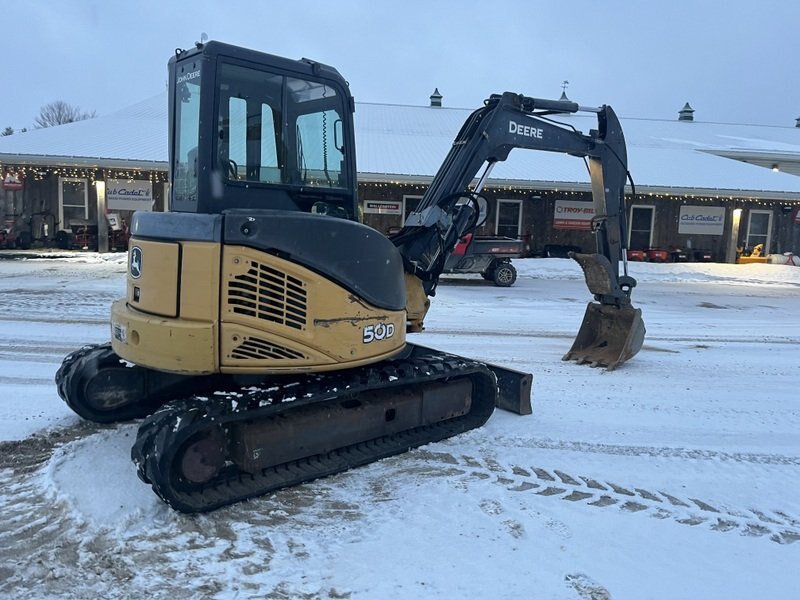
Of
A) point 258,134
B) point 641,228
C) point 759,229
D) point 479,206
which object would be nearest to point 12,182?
point 479,206

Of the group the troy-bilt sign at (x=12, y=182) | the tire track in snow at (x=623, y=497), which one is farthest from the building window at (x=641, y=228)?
the troy-bilt sign at (x=12, y=182)

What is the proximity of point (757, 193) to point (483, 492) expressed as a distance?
21.5 metres

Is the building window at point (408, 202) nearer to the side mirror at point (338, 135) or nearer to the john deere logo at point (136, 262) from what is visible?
the side mirror at point (338, 135)

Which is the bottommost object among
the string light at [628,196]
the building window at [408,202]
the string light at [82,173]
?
the building window at [408,202]

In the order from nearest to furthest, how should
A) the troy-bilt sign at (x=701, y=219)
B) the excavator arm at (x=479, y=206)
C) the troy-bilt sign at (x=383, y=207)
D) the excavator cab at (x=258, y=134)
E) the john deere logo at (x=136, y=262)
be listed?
the excavator cab at (x=258, y=134)
the john deere logo at (x=136, y=262)
the excavator arm at (x=479, y=206)
the troy-bilt sign at (x=383, y=207)
the troy-bilt sign at (x=701, y=219)

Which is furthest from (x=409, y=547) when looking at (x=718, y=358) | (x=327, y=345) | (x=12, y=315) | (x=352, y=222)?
(x=12, y=315)

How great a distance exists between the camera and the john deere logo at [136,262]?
399cm

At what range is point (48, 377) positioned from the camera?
6383 mm

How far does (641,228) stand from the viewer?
23797 mm

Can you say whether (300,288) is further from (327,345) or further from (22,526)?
(22,526)

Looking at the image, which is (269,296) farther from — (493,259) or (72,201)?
(72,201)

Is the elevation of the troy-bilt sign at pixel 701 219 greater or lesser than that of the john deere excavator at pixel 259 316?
greater

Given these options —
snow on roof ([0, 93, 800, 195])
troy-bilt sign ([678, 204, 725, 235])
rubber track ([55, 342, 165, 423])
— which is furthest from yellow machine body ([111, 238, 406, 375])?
troy-bilt sign ([678, 204, 725, 235])

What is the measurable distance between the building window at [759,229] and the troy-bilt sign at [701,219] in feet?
4.98
